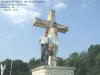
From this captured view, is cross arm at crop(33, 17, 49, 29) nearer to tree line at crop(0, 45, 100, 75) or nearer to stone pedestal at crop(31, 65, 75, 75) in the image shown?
stone pedestal at crop(31, 65, 75, 75)

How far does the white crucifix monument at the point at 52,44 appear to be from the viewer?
9047mm

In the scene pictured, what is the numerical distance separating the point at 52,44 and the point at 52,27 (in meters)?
1.02

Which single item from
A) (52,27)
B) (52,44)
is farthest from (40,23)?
(52,44)

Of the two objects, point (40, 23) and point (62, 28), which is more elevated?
point (40, 23)

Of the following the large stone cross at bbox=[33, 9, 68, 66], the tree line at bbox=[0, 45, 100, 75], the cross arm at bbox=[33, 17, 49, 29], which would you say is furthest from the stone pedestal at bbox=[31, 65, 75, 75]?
the tree line at bbox=[0, 45, 100, 75]

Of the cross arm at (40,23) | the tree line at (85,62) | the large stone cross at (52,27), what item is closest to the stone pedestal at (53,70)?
the large stone cross at (52,27)

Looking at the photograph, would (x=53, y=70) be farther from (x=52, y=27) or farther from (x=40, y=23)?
(x=40, y=23)

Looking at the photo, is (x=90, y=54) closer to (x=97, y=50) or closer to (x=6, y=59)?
(x=97, y=50)

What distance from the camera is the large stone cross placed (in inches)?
401

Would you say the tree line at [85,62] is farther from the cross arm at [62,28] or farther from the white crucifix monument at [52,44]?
the white crucifix monument at [52,44]

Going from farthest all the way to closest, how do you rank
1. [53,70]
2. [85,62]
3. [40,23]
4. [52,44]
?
[85,62] < [40,23] < [52,44] < [53,70]

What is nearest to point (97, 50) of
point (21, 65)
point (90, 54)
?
point (90, 54)

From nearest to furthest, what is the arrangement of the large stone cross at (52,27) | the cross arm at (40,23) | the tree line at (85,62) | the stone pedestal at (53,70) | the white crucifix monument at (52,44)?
the stone pedestal at (53,70) → the white crucifix monument at (52,44) → the large stone cross at (52,27) → the cross arm at (40,23) → the tree line at (85,62)

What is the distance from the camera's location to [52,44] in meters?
10.2
